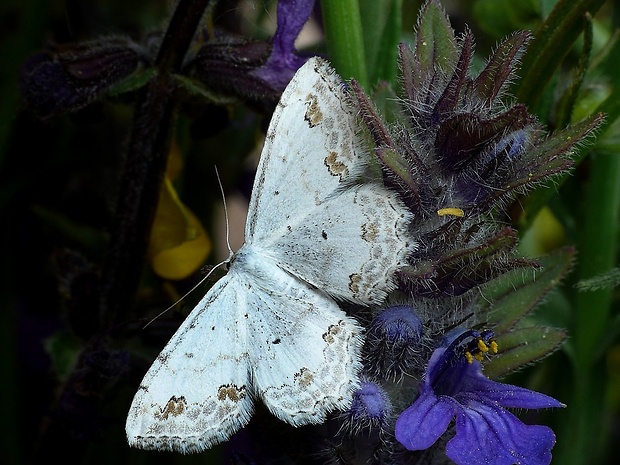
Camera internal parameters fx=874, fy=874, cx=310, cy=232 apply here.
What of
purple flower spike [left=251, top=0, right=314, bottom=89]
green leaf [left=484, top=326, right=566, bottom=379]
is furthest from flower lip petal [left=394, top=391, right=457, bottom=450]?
purple flower spike [left=251, top=0, right=314, bottom=89]

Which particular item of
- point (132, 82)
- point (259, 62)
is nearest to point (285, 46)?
point (259, 62)

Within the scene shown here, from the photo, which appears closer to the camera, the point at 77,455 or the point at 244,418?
the point at 244,418

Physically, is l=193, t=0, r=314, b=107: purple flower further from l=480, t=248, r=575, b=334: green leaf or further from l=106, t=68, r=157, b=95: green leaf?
l=480, t=248, r=575, b=334: green leaf

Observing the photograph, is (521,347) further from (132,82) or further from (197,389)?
(132,82)

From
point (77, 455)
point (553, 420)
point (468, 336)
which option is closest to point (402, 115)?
point (468, 336)

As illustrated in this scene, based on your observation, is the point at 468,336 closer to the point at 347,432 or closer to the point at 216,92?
the point at 347,432

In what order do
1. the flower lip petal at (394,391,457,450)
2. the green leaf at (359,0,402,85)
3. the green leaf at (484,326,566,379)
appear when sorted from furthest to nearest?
the green leaf at (359,0,402,85) → the green leaf at (484,326,566,379) → the flower lip petal at (394,391,457,450)
